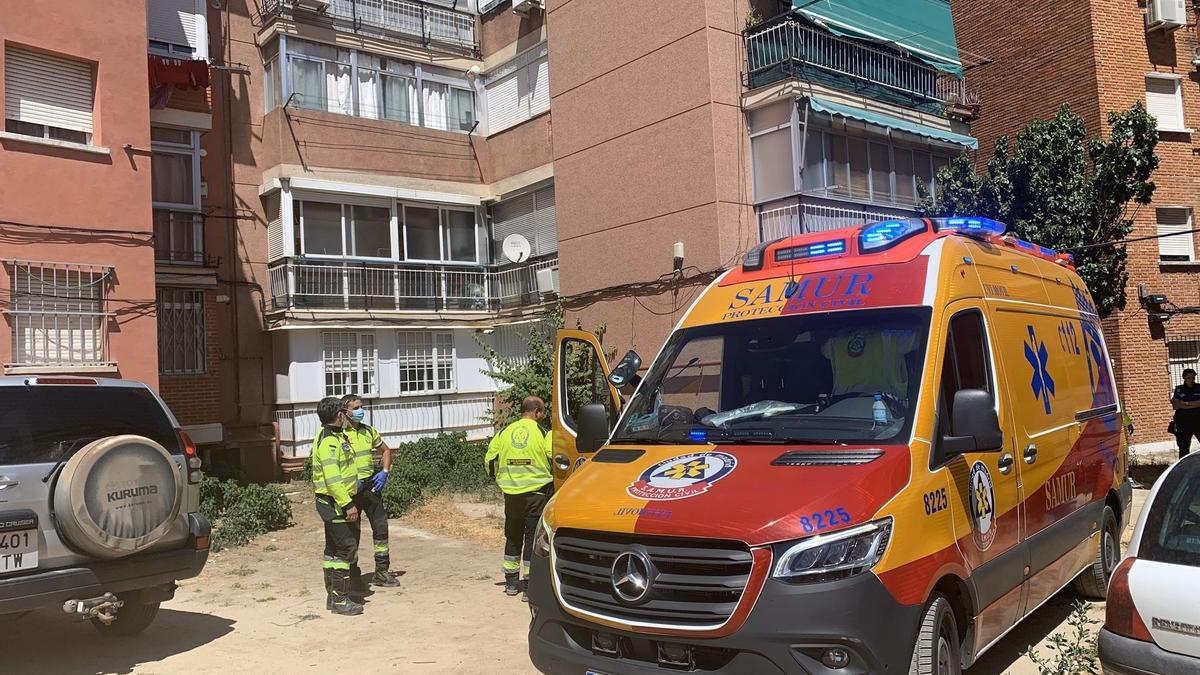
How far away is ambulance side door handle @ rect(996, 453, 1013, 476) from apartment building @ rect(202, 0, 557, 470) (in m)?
14.3

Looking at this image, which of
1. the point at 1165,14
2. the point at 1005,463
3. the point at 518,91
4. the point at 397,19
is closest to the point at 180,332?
the point at 397,19

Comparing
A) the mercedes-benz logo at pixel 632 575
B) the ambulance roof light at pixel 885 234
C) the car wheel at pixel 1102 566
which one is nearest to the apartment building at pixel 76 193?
the mercedes-benz logo at pixel 632 575

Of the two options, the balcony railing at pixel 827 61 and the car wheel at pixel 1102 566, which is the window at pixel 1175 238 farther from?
the car wheel at pixel 1102 566

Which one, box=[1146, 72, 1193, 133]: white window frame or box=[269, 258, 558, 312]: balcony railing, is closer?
box=[269, 258, 558, 312]: balcony railing

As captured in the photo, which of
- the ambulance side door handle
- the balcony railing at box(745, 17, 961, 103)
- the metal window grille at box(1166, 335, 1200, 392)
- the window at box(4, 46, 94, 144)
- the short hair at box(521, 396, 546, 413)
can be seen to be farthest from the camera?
the metal window grille at box(1166, 335, 1200, 392)

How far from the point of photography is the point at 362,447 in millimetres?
8094

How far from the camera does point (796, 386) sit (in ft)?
16.4

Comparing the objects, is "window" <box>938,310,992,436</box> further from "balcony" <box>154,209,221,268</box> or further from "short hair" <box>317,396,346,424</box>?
"balcony" <box>154,209,221,268</box>

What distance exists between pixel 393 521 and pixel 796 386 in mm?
9682

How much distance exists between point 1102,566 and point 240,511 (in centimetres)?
1037

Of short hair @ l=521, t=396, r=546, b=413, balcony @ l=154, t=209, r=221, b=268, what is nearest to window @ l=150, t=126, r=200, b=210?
balcony @ l=154, t=209, r=221, b=268

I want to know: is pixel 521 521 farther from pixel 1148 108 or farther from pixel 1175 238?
pixel 1148 108

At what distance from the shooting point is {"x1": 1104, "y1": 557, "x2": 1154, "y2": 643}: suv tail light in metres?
3.74

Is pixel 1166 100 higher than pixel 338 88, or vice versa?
pixel 338 88
